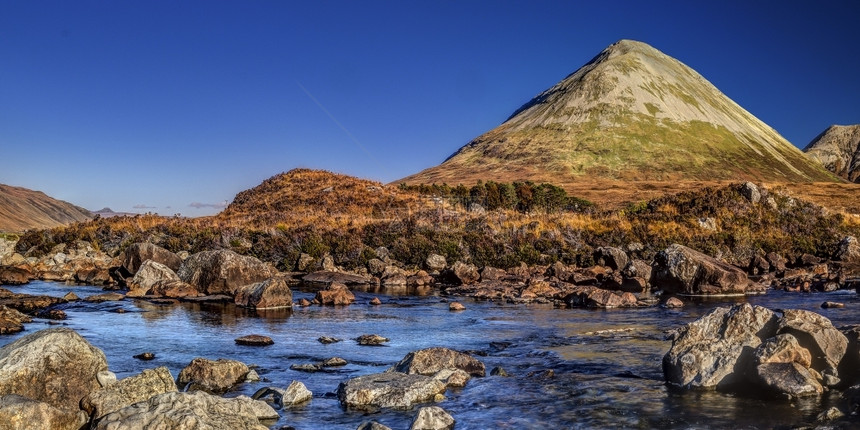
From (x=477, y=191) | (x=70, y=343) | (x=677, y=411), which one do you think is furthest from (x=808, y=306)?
(x=477, y=191)

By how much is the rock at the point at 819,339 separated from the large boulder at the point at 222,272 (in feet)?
77.1

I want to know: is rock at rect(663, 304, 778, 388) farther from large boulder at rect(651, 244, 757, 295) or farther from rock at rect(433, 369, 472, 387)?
large boulder at rect(651, 244, 757, 295)

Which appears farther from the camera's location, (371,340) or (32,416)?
(371,340)

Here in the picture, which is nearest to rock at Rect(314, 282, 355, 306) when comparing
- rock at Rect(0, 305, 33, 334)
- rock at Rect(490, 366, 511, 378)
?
rock at Rect(0, 305, 33, 334)

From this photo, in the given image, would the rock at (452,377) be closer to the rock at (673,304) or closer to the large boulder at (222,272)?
the rock at (673,304)

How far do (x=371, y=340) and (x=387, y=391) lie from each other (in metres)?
6.98

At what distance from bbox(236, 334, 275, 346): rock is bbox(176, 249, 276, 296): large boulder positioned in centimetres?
1205

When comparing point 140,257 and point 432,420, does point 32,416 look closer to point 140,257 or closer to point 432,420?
point 432,420

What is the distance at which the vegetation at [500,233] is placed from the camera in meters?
45.7

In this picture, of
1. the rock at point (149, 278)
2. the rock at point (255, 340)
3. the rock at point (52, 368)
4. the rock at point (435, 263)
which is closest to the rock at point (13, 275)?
the rock at point (149, 278)

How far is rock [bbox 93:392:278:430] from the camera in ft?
31.9

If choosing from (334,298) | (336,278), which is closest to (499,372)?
(334,298)

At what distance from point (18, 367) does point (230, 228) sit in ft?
139

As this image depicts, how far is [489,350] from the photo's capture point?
18.7 m
